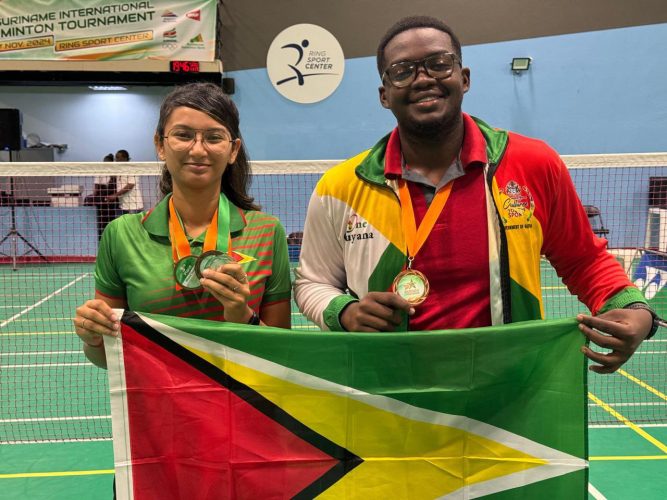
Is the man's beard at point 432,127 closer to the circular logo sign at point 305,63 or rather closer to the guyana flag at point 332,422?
the guyana flag at point 332,422

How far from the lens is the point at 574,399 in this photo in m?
1.94

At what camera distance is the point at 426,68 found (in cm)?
183

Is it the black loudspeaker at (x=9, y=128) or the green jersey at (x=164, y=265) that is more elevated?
the black loudspeaker at (x=9, y=128)

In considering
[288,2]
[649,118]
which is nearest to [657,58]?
[649,118]

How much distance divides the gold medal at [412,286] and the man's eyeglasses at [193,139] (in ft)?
2.54

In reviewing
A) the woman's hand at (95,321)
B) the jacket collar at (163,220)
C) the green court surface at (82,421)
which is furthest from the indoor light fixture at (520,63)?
the woman's hand at (95,321)

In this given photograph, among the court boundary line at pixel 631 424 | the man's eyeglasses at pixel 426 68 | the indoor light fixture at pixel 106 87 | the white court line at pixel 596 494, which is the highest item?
the indoor light fixture at pixel 106 87

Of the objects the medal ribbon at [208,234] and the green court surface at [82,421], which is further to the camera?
the green court surface at [82,421]

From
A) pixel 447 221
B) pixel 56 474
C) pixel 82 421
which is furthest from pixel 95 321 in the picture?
pixel 82 421

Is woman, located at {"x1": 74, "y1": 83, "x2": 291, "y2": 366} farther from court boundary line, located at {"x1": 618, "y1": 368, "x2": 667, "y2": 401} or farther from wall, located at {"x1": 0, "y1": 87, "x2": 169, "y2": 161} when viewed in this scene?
wall, located at {"x1": 0, "y1": 87, "x2": 169, "y2": 161}

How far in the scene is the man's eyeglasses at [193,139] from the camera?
200 centimetres

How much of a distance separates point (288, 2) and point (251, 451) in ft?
38.8

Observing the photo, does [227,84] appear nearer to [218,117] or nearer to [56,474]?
[56,474]

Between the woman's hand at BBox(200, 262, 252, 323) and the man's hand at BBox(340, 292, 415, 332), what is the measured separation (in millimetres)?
329
